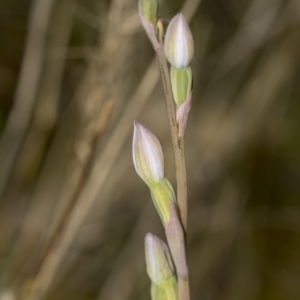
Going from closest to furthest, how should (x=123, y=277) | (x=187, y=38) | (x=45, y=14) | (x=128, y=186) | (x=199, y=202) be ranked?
(x=187, y=38) < (x=45, y=14) < (x=123, y=277) < (x=128, y=186) < (x=199, y=202)

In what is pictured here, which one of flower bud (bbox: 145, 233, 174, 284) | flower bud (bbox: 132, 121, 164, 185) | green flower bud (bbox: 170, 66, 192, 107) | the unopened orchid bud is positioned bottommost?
flower bud (bbox: 145, 233, 174, 284)

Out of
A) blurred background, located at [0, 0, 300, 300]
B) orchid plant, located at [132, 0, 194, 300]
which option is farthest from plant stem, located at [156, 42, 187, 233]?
blurred background, located at [0, 0, 300, 300]

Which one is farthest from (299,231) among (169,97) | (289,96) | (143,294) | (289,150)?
(169,97)

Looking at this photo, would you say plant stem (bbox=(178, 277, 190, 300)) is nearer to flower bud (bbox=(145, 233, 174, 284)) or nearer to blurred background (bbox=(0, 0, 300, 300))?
flower bud (bbox=(145, 233, 174, 284))

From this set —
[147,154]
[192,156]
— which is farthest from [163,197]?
[192,156]

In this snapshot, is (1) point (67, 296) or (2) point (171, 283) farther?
(1) point (67, 296)

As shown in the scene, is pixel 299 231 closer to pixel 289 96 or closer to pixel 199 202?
pixel 199 202

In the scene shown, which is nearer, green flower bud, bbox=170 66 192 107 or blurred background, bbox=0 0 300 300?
green flower bud, bbox=170 66 192 107
